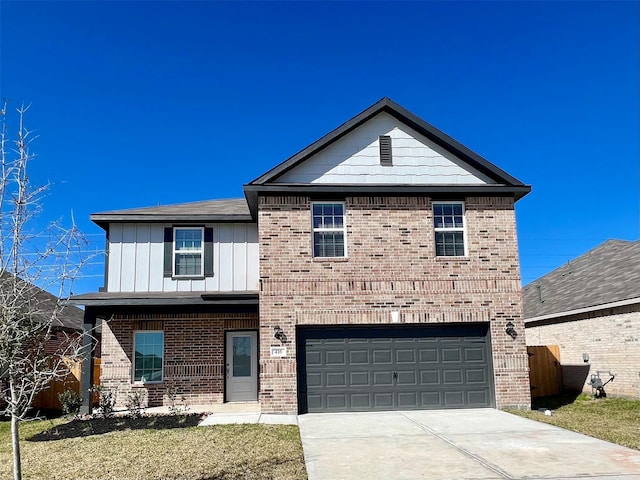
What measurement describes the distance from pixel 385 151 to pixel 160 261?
7001mm

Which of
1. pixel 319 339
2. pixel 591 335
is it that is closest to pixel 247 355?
pixel 319 339

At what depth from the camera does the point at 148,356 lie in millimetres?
15680

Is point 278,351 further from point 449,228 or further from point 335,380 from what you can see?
point 449,228

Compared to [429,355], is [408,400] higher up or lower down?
lower down

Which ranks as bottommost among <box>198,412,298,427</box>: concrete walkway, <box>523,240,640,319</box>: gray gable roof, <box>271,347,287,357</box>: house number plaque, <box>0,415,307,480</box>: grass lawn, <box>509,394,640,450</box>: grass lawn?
<box>509,394,640,450</box>: grass lawn

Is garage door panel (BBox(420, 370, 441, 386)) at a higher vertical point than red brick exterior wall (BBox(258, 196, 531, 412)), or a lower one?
lower

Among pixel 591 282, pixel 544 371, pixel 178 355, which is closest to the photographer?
pixel 178 355

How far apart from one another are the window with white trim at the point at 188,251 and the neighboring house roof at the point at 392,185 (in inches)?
95.3

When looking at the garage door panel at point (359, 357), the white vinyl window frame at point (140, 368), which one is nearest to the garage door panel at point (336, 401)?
the garage door panel at point (359, 357)

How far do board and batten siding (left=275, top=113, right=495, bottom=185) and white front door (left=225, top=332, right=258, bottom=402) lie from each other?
486 centimetres

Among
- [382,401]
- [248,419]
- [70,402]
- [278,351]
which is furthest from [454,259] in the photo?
[70,402]

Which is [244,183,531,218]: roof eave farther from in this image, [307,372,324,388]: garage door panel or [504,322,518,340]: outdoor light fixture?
[307,372,324,388]: garage door panel

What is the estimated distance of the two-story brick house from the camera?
13.6 m

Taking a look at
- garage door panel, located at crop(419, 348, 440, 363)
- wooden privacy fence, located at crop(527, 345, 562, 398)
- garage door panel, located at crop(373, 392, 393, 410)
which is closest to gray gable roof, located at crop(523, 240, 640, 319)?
wooden privacy fence, located at crop(527, 345, 562, 398)
